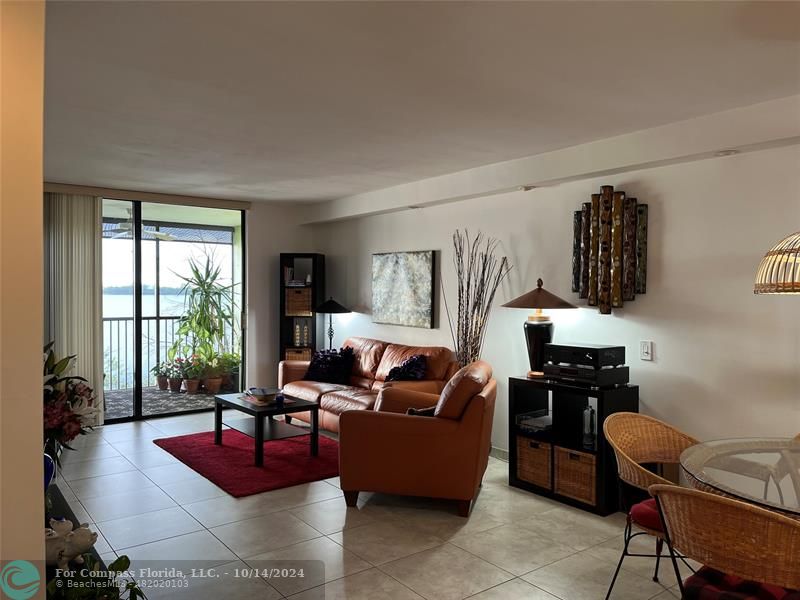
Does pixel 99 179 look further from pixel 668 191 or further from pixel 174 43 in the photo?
pixel 668 191

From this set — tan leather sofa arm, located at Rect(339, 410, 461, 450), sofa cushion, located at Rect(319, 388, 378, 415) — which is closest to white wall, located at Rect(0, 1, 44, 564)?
tan leather sofa arm, located at Rect(339, 410, 461, 450)

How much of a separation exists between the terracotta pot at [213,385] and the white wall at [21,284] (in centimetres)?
590

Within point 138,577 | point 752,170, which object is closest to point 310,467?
point 138,577

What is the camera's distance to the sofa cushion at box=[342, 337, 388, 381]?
6286 millimetres

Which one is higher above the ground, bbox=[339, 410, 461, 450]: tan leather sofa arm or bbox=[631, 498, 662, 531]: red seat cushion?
bbox=[339, 410, 461, 450]: tan leather sofa arm

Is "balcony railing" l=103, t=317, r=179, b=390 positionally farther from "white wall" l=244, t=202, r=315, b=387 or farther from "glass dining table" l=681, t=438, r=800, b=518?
"glass dining table" l=681, t=438, r=800, b=518

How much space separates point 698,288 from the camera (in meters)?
3.87

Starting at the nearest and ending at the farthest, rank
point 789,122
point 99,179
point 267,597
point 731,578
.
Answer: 1. point 731,578
2. point 267,597
3. point 789,122
4. point 99,179

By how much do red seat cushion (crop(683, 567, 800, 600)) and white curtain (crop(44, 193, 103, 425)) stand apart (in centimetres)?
570

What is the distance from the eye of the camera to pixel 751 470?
8.00 feet

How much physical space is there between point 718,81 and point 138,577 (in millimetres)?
3753

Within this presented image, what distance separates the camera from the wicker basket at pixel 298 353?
23.6 ft

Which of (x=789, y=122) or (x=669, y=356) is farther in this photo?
(x=669, y=356)

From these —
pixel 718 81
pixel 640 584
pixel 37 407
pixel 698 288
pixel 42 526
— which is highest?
pixel 718 81
